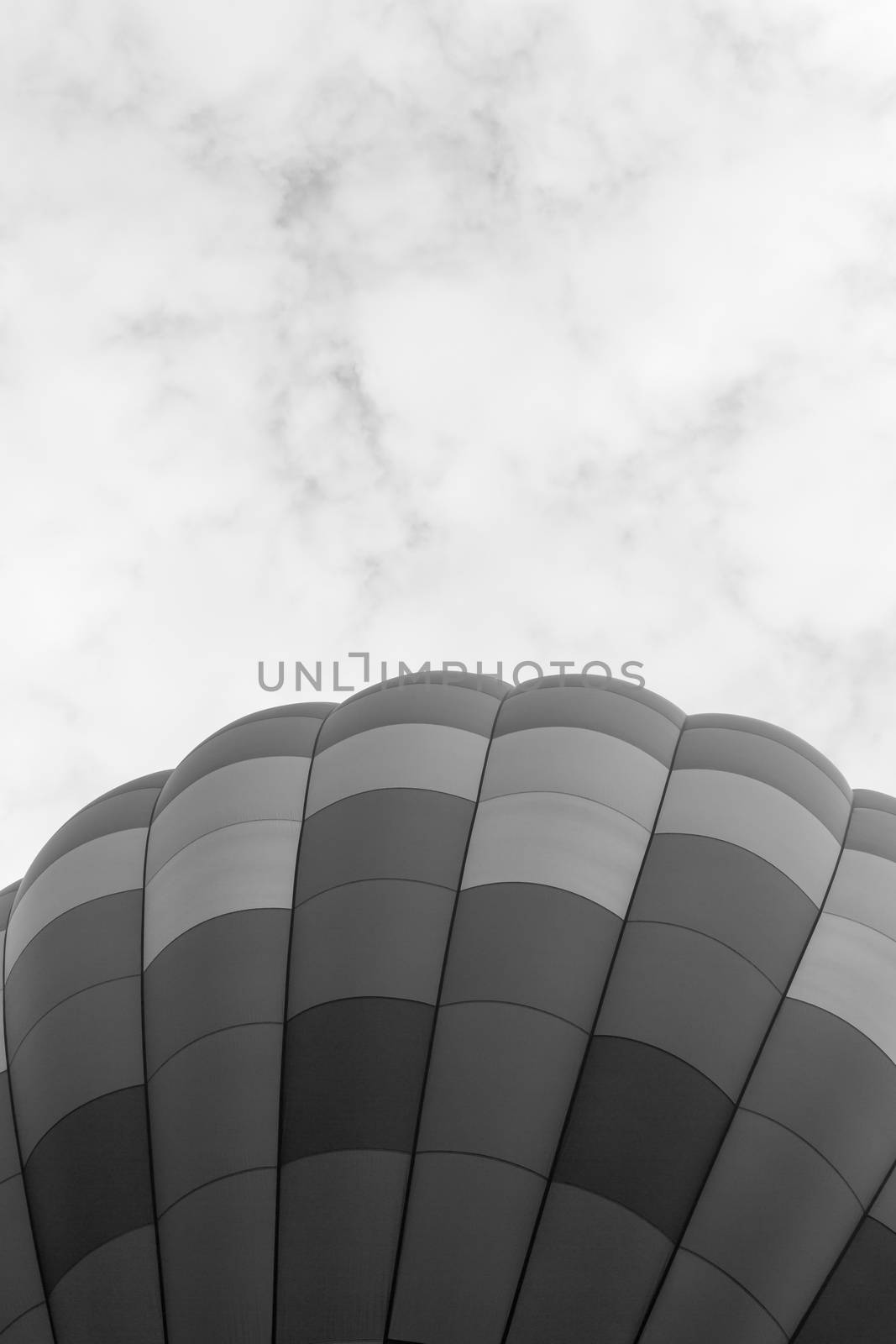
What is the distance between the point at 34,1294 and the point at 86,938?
1727mm

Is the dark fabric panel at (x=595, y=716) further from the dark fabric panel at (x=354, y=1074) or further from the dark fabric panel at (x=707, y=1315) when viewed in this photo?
the dark fabric panel at (x=707, y=1315)

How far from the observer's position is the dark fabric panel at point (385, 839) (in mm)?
6148

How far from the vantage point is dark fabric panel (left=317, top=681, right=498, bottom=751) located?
7.16 metres

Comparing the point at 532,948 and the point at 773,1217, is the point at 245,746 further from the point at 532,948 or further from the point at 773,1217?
the point at 773,1217

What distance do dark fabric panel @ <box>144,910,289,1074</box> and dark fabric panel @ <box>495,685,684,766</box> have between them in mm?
1949

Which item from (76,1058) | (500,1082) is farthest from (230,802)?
(500,1082)

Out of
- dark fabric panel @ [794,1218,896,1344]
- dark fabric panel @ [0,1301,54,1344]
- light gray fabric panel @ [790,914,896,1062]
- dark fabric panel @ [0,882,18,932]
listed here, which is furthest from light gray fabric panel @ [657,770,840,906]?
dark fabric panel @ [0,882,18,932]

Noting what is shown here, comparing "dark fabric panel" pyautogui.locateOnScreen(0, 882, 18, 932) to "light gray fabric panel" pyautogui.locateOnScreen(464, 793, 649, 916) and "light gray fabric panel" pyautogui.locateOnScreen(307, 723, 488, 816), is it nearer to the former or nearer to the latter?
"light gray fabric panel" pyautogui.locateOnScreen(307, 723, 488, 816)

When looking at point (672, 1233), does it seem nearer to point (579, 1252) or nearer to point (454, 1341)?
point (579, 1252)

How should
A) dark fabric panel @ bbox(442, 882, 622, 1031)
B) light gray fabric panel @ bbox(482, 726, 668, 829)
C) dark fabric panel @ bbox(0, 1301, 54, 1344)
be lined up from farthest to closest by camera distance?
1. light gray fabric panel @ bbox(482, 726, 668, 829)
2. dark fabric panel @ bbox(442, 882, 622, 1031)
3. dark fabric panel @ bbox(0, 1301, 54, 1344)

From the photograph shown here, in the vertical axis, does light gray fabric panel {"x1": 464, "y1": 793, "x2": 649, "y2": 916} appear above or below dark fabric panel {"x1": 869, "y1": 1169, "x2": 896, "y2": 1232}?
above

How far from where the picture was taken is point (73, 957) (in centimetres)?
634

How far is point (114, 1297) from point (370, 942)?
186 cm

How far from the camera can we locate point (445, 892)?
607 centimetres
